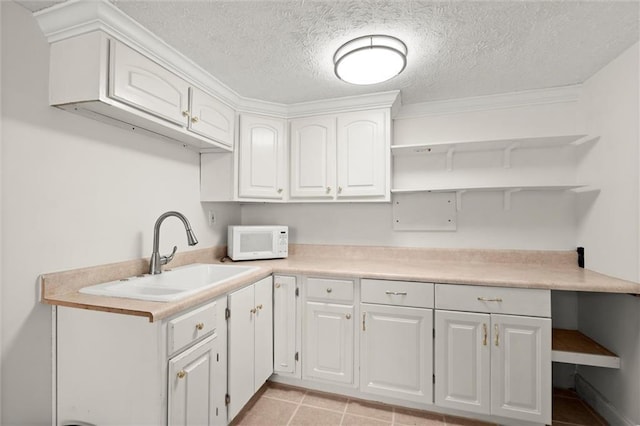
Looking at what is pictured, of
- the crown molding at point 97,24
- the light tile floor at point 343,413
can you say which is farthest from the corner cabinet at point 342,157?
the light tile floor at point 343,413

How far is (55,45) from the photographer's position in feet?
4.33

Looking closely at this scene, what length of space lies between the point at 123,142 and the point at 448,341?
7.07ft

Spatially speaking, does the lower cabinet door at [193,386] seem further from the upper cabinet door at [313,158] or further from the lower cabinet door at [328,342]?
the upper cabinet door at [313,158]

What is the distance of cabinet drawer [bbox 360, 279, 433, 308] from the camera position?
1.74 meters

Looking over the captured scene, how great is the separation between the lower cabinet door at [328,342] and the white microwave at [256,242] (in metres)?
0.59

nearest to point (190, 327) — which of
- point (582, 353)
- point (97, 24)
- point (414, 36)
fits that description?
point (97, 24)

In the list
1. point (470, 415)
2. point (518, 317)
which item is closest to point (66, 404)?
point (470, 415)

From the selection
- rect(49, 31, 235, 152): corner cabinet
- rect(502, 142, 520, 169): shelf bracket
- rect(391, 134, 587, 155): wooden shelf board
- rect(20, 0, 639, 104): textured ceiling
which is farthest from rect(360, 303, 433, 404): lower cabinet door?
rect(49, 31, 235, 152): corner cabinet

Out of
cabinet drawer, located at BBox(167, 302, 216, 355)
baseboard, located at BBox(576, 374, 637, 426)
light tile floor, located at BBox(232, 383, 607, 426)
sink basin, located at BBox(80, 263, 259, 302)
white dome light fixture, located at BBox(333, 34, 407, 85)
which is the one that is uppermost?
white dome light fixture, located at BBox(333, 34, 407, 85)

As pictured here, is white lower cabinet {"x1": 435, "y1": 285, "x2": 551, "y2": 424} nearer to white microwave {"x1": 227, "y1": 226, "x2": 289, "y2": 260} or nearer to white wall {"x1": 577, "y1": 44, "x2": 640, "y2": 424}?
white wall {"x1": 577, "y1": 44, "x2": 640, "y2": 424}

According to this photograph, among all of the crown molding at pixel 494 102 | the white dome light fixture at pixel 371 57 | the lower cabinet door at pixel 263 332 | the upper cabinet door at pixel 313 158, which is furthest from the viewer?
the upper cabinet door at pixel 313 158

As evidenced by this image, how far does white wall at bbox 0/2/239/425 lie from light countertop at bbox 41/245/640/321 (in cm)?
9

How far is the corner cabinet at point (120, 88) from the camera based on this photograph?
1263mm

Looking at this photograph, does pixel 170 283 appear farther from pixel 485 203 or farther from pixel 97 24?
pixel 485 203
